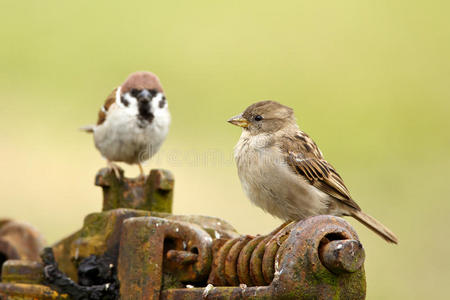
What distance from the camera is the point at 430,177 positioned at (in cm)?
414

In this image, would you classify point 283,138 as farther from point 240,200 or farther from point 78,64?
point 78,64

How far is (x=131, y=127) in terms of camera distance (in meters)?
5.19

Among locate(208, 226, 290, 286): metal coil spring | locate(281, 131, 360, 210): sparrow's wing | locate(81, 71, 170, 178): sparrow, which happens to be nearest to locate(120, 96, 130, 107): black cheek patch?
locate(81, 71, 170, 178): sparrow

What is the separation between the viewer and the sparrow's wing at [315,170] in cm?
322

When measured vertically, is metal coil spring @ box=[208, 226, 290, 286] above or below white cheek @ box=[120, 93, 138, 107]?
below

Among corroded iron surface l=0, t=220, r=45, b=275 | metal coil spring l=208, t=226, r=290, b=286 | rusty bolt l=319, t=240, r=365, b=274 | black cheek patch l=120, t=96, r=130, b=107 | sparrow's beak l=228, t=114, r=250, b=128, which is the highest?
sparrow's beak l=228, t=114, r=250, b=128

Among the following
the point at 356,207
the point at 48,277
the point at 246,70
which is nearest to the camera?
the point at 48,277

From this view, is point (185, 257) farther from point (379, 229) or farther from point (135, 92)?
point (135, 92)

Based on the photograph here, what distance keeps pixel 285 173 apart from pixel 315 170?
7.4 inches

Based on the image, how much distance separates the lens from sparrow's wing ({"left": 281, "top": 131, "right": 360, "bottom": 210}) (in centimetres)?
322

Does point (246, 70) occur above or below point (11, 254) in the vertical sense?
above

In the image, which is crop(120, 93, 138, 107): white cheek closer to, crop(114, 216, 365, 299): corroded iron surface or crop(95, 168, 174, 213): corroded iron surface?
crop(95, 168, 174, 213): corroded iron surface

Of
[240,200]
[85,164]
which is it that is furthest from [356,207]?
[85,164]

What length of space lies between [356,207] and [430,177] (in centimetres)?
117
